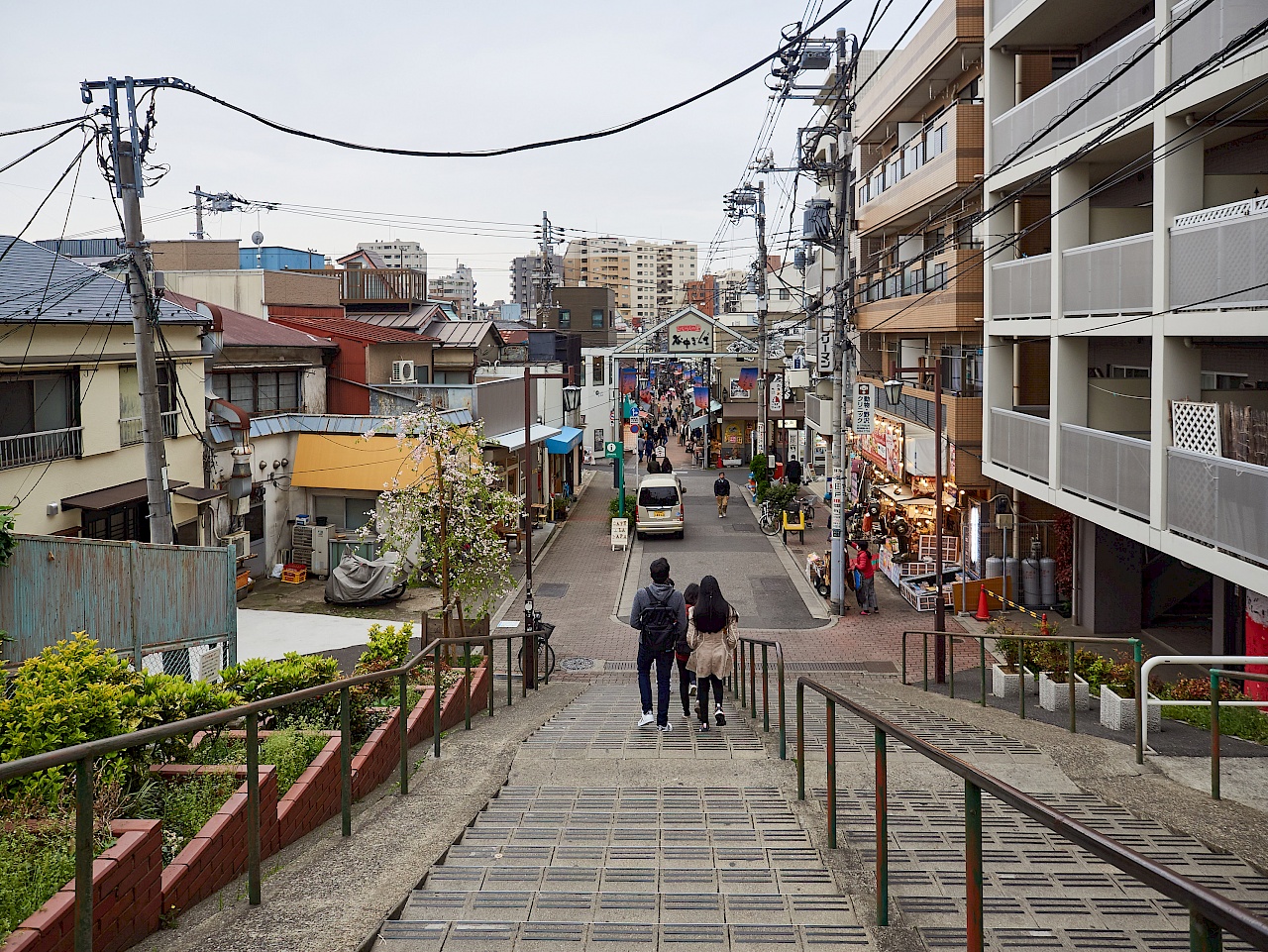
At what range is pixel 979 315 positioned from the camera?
73.0ft

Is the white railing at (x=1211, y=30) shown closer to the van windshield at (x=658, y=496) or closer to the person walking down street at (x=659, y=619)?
the person walking down street at (x=659, y=619)

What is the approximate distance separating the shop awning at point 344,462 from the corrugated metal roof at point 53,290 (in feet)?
24.6

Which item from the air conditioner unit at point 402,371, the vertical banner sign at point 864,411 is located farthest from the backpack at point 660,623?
the air conditioner unit at point 402,371

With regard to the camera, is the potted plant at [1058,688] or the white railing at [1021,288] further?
the white railing at [1021,288]

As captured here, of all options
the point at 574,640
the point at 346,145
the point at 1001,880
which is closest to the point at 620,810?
the point at 1001,880

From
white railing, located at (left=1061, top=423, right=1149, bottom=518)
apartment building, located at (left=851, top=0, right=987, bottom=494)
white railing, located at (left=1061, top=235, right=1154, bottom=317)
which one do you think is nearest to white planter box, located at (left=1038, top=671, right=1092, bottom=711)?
white railing, located at (left=1061, top=423, right=1149, bottom=518)

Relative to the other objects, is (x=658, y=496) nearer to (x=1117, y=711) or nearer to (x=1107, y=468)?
(x=1107, y=468)

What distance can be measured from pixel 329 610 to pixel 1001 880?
18.5 metres

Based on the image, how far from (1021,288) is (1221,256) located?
6648mm

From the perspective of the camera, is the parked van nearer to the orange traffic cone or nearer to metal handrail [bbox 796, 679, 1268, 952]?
the orange traffic cone

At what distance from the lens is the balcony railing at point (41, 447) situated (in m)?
15.5

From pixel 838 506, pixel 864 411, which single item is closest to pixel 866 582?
pixel 838 506

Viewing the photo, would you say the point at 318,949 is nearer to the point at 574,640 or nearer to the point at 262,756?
the point at 262,756

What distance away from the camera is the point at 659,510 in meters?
33.1
